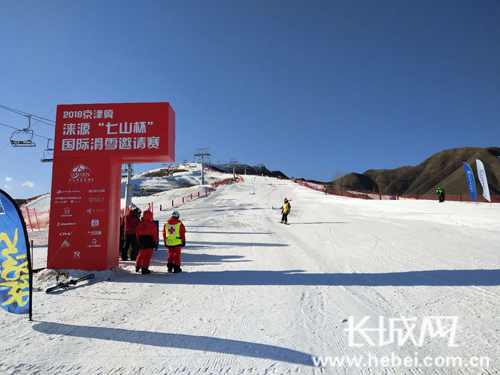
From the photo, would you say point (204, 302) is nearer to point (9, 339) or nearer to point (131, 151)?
point (9, 339)

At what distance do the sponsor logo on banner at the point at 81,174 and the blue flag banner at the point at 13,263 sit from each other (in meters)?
3.14

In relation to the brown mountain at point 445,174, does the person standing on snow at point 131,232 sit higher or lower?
lower

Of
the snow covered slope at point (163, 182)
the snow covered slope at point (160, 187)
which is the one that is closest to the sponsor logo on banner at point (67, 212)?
the snow covered slope at point (160, 187)

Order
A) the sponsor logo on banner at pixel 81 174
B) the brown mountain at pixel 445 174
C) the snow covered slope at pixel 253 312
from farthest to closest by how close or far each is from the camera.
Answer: the brown mountain at pixel 445 174 < the sponsor logo on banner at pixel 81 174 < the snow covered slope at pixel 253 312

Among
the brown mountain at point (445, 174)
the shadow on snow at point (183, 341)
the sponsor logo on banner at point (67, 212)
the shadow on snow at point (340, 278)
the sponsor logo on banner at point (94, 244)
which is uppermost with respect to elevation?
the brown mountain at point (445, 174)

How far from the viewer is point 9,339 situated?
3748mm

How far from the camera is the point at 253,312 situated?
4.52 metres

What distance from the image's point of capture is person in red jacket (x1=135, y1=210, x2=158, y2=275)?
23.3ft

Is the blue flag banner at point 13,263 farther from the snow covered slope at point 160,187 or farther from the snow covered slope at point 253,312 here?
the snow covered slope at point 160,187

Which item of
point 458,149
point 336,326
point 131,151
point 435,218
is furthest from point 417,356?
point 458,149

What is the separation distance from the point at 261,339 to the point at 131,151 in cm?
563

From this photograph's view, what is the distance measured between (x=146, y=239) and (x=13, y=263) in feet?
10.3

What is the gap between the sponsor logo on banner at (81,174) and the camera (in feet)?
24.0

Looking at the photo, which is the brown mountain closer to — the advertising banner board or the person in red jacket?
the advertising banner board
